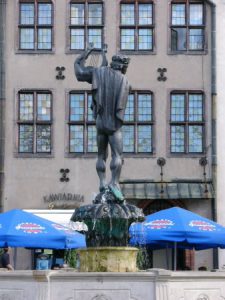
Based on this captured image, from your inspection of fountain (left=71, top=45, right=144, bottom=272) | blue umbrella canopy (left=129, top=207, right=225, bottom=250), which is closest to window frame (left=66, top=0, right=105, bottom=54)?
blue umbrella canopy (left=129, top=207, right=225, bottom=250)

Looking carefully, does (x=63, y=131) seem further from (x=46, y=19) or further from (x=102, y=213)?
(x=102, y=213)

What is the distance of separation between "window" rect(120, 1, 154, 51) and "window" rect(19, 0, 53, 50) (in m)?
2.44

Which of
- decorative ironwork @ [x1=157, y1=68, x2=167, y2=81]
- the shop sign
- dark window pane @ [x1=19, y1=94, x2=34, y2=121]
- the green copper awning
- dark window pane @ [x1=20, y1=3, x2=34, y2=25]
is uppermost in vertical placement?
dark window pane @ [x1=20, y1=3, x2=34, y2=25]

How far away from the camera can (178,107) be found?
29953mm

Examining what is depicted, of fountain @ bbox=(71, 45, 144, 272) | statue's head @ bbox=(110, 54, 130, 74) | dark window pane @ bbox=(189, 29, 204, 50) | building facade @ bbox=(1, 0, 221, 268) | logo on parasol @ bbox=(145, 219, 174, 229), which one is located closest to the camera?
fountain @ bbox=(71, 45, 144, 272)

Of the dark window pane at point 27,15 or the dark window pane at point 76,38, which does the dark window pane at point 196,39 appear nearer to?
the dark window pane at point 76,38

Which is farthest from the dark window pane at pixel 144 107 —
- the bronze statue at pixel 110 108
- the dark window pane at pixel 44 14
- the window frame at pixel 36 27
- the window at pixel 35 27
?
the bronze statue at pixel 110 108

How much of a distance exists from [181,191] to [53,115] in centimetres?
486

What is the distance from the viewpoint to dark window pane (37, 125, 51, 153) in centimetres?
2981

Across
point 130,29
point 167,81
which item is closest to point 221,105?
point 167,81

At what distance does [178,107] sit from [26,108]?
16.4ft

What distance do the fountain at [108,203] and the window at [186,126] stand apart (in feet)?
47.2

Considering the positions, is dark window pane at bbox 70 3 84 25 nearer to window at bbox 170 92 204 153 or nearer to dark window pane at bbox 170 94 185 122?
dark window pane at bbox 170 94 185 122

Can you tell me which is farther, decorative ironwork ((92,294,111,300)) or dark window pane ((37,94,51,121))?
dark window pane ((37,94,51,121))
